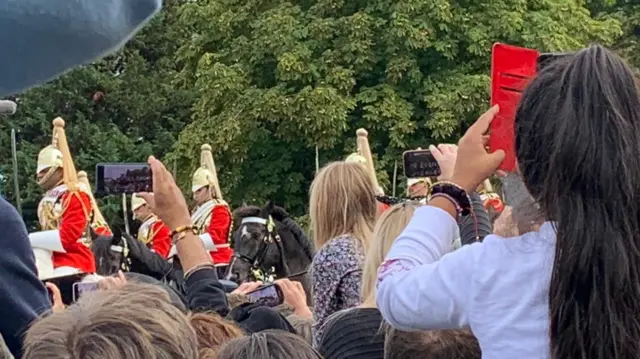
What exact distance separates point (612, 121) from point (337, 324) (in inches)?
44.6

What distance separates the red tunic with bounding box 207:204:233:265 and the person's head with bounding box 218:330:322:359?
23.4 feet

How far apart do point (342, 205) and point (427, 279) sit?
182 cm

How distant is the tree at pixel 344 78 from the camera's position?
15.8m

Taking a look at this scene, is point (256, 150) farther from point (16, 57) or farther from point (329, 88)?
point (16, 57)

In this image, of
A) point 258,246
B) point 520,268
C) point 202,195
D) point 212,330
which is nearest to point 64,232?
point 258,246

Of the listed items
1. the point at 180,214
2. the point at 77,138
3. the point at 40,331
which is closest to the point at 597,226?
the point at 40,331

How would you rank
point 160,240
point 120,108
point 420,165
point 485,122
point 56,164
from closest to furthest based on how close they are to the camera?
1. point 485,122
2. point 420,165
3. point 56,164
4. point 160,240
5. point 120,108

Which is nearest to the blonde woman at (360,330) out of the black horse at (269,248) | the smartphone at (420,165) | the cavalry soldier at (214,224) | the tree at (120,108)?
the smartphone at (420,165)

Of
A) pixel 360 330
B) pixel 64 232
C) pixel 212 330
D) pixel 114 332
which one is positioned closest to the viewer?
pixel 114 332

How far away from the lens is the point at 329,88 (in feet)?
51.3

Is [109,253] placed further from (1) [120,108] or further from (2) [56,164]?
(1) [120,108]

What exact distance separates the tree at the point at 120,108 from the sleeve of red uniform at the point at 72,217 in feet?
33.2

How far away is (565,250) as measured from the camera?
5.21 feet

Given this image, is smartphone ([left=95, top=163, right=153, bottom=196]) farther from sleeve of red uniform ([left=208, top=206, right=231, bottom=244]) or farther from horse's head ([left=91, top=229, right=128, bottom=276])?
sleeve of red uniform ([left=208, top=206, right=231, bottom=244])
